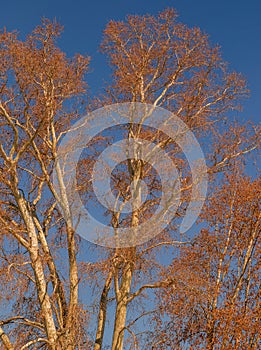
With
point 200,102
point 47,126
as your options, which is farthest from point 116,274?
point 200,102

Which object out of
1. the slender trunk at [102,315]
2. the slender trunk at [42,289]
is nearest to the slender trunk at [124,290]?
the slender trunk at [102,315]

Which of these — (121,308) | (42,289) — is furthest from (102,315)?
(42,289)

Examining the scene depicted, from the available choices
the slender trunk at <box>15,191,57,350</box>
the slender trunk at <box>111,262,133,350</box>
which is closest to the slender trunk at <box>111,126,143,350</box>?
the slender trunk at <box>111,262,133,350</box>

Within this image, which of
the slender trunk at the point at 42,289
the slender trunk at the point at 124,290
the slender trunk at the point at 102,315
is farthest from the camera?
the slender trunk at the point at 102,315

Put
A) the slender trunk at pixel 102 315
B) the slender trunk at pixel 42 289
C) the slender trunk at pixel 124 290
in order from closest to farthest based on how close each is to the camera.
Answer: the slender trunk at pixel 42 289 < the slender trunk at pixel 124 290 < the slender trunk at pixel 102 315

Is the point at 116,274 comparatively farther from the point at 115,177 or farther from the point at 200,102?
the point at 200,102

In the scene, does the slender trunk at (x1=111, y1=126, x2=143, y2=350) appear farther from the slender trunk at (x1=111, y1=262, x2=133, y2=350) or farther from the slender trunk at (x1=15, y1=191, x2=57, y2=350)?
the slender trunk at (x1=15, y1=191, x2=57, y2=350)

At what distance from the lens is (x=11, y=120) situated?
16328 millimetres

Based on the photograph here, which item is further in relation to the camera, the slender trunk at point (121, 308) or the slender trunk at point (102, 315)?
the slender trunk at point (102, 315)

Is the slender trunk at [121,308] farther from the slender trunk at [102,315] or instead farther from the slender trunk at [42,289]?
the slender trunk at [42,289]

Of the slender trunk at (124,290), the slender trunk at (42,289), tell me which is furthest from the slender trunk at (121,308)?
the slender trunk at (42,289)

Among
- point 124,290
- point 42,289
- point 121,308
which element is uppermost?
point 124,290

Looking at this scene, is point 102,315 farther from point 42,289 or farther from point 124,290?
point 42,289

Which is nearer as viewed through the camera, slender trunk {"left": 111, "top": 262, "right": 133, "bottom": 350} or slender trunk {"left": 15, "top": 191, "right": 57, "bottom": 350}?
slender trunk {"left": 15, "top": 191, "right": 57, "bottom": 350}
